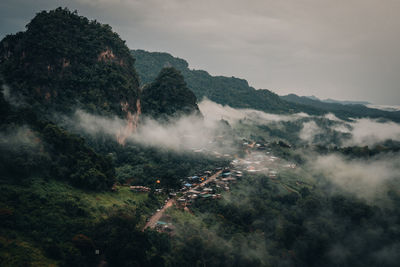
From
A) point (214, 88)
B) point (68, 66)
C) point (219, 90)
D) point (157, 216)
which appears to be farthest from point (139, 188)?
point (214, 88)

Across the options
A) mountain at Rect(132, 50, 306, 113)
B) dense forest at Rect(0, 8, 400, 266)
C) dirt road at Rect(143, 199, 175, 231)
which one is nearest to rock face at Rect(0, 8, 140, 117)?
dense forest at Rect(0, 8, 400, 266)

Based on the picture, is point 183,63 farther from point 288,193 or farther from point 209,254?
point 209,254

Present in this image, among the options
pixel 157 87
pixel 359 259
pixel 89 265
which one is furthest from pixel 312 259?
pixel 157 87

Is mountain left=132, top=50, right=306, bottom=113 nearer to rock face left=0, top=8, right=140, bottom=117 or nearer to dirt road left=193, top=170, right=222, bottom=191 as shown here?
rock face left=0, top=8, right=140, bottom=117

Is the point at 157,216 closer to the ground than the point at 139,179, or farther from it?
closer to the ground

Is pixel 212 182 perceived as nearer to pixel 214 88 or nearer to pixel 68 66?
pixel 68 66

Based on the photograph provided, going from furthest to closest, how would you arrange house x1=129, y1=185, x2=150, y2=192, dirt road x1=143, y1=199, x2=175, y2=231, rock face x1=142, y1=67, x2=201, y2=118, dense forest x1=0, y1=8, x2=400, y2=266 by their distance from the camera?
1. rock face x1=142, y1=67, x2=201, y2=118
2. house x1=129, y1=185, x2=150, y2=192
3. dirt road x1=143, y1=199, x2=175, y2=231
4. dense forest x1=0, y1=8, x2=400, y2=266
